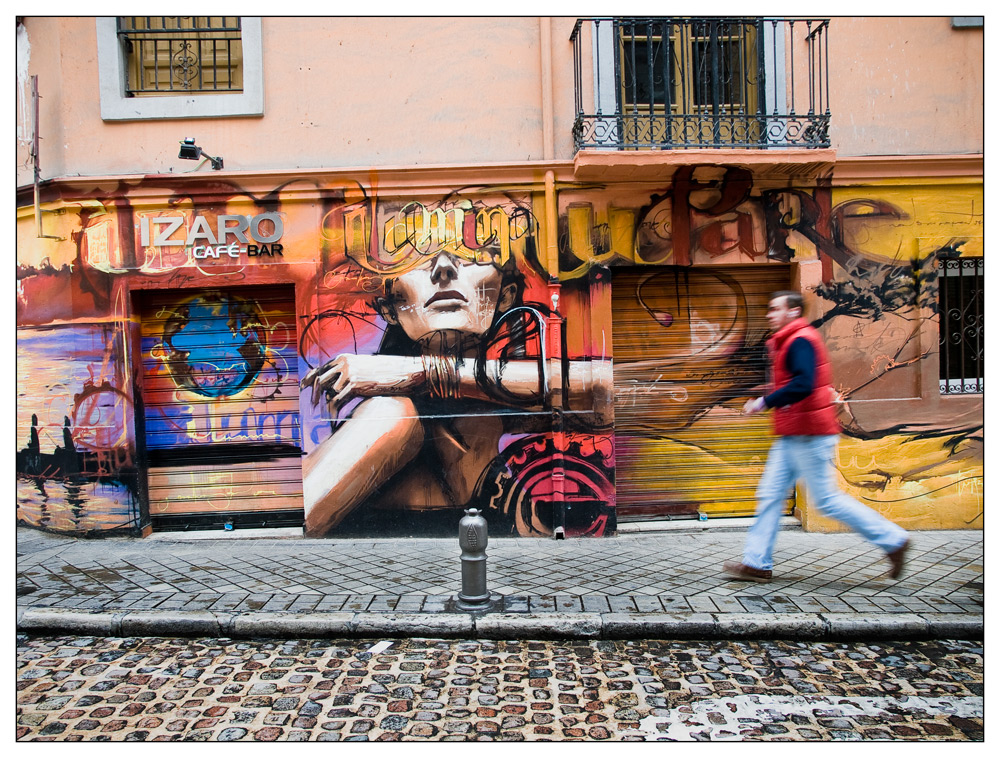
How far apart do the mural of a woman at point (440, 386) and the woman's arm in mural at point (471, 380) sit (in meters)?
0.01

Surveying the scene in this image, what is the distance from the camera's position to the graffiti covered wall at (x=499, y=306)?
697cm

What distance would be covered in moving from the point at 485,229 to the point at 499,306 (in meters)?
0.84

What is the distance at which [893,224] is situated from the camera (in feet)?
23.0

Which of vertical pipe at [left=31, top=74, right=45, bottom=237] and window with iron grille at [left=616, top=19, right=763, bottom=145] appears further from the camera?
vertical pipe at [left=31, top=74, right=45, bottom=237]

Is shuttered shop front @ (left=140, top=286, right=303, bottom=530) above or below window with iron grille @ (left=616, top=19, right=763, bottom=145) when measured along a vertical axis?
below

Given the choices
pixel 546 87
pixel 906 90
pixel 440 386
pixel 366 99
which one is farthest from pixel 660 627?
pixel 906 90

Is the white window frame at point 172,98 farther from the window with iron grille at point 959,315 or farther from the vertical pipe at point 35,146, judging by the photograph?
the window with iron grille at point 959,315

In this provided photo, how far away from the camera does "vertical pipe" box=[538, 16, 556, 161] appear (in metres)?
6.89

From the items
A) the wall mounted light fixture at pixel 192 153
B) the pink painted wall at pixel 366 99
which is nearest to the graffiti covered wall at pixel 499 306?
the wall mounted light fixture at pixel 192 153

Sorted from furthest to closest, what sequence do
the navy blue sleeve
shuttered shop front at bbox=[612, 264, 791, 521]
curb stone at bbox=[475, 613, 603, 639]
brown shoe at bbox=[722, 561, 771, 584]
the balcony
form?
shuttered shop front at bbox=[612, 264, 791, 521] → the balcony → brown shoe at bbox=[722, 561, 771, 584] → the navy blue sleeve → curb stone at bbox=[475, 613, 603, 639]

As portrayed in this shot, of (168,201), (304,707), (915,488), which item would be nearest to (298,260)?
(168,201)

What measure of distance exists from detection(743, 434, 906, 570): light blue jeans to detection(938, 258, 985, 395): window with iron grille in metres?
3.18

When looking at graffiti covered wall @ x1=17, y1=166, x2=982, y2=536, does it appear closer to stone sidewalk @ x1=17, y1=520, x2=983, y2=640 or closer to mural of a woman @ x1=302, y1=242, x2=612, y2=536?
mural of a woman @ x1=302, y1=242, x2=612, y2=536

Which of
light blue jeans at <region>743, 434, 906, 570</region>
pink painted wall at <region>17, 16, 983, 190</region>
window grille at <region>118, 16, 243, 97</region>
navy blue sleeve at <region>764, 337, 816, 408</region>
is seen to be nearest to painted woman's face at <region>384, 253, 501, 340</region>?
pink painted wall at <region>17, 16, 983, 190</region>
